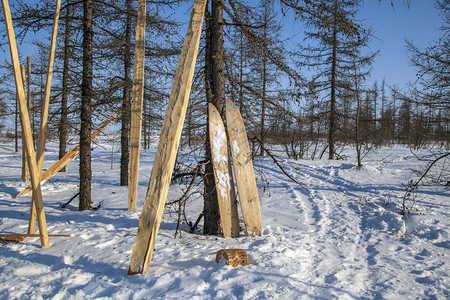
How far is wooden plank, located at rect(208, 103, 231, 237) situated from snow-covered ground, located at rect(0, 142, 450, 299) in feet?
1.15

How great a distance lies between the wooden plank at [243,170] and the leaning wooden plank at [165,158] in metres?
1.28

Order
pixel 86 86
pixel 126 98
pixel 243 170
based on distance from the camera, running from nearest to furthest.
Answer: pixel 243 170
pixel 86 86
pixel 126 98

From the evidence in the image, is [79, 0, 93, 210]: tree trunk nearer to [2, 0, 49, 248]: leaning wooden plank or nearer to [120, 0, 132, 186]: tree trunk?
[120, 0, 132, 186]: tree trunk

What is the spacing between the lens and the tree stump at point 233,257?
2.70 m

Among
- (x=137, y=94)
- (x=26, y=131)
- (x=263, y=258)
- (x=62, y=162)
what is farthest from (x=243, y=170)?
(x=62, y=162)

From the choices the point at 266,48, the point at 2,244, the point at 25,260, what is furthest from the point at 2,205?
the point at 266,48

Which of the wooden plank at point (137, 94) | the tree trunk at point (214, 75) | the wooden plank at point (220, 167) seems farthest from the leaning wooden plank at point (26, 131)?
Result: the wooden plank at point (220, 167)

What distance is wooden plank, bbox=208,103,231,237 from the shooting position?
3908mm

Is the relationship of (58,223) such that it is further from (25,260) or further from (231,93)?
(231,93)

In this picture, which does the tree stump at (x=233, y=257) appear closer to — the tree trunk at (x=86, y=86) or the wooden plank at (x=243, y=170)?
the wooden plank at (x=243, y=170)

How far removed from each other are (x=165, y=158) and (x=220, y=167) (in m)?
1.39

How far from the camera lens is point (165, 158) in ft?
8.80

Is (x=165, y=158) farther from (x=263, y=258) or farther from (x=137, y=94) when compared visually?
(x=137, y=94)

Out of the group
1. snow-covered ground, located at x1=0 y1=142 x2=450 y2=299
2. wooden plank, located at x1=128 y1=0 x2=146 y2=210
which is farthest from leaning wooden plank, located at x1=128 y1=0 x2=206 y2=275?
wooden plank, located at x1=128 y1=0 x2=146 y2=210
